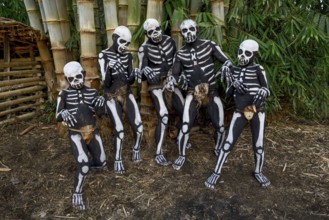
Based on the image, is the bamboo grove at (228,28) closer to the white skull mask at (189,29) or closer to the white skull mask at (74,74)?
the white skull mask at (189,29)

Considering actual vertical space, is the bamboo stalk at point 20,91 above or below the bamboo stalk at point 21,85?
below

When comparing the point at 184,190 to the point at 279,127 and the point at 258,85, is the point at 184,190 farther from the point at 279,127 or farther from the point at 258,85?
the point at 279,127

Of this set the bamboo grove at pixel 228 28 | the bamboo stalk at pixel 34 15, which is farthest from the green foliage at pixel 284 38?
the bamboo stalk at pixel 34 15

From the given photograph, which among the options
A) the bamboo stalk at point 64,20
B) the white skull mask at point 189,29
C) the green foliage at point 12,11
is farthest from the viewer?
the green foliage at point 12,11

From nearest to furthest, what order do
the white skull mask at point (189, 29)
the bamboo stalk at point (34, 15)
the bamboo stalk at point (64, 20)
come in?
the white skull mask at point (189, 29) → the bamboo stalk at point (64, 20) → the bamboo stalk at point (34, 15)

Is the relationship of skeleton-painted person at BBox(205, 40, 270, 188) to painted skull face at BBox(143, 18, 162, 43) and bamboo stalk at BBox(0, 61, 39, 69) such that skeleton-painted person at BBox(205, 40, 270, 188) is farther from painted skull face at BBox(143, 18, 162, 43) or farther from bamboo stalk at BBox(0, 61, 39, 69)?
bamboo stalk at BBox(0, 61, 39, 69)

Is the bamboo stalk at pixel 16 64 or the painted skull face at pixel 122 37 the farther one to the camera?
the bamboo stalk at pixel 16 64

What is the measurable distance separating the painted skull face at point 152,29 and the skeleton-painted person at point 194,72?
0.18 m

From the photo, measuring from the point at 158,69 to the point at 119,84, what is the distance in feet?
1.09

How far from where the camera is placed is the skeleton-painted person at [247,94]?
260 centimetres

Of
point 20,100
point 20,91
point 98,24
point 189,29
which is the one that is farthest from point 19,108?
point 189,29

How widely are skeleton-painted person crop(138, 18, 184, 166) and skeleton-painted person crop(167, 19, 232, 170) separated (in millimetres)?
119

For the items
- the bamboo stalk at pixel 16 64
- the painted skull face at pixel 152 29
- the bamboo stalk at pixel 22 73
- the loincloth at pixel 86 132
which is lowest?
the bamboo stalk at pixel 22 73

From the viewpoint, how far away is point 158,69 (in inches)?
115
